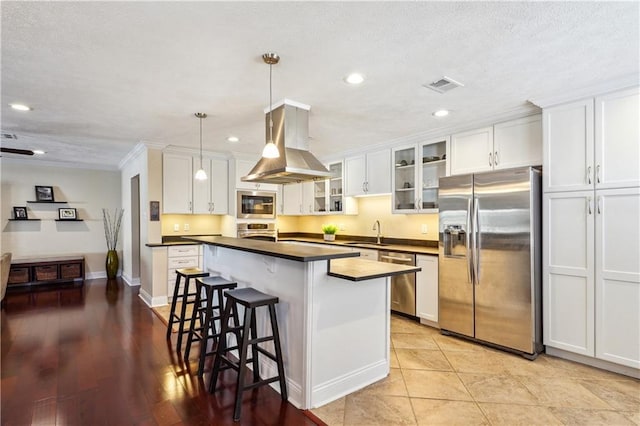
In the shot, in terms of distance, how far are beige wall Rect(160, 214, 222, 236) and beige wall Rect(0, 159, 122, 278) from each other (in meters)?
2.55

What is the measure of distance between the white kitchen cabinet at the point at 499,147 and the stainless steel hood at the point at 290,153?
1890mm

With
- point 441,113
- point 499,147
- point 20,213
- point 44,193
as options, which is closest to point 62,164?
point 44,193

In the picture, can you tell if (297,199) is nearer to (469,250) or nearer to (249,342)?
(469,250)

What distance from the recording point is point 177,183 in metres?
5.42

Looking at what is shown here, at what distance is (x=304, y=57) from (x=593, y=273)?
3.04 metres

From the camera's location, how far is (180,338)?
129 inches

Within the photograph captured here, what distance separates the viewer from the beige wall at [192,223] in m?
5.77

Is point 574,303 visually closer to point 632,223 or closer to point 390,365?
point 632,223

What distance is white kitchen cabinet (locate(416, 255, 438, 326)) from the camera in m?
3.99

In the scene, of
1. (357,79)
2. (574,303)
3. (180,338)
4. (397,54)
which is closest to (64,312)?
(180,338)

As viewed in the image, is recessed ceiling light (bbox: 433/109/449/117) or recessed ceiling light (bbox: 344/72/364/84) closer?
recessed ceiling light (bbox: 344/72/364/84)

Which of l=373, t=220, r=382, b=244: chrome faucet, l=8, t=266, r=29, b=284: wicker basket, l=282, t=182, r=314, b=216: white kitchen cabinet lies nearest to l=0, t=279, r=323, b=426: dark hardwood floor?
l=8, t=266, r=29, b=284: wicker basket

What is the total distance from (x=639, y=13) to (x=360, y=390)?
2.99 meters

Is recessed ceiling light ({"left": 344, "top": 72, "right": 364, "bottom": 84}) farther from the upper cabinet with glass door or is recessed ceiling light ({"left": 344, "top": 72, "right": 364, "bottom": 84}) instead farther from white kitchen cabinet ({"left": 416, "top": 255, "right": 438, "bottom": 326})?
white kitchen cabinet ({"left": 416, "top": 255, "right": 438, "bottom": 326})
